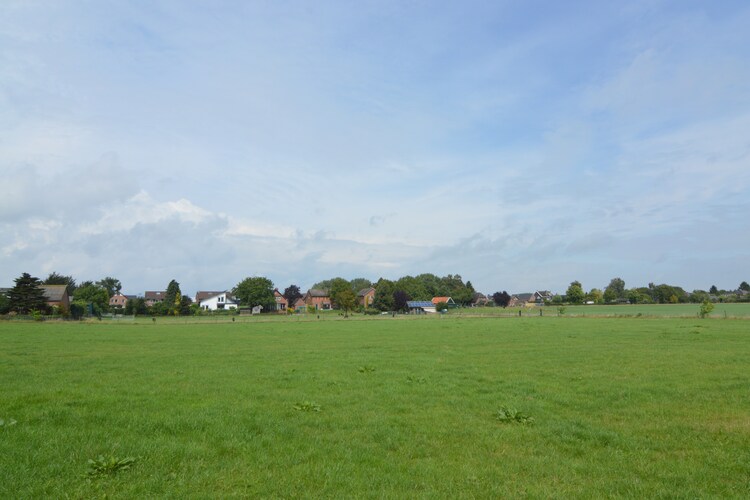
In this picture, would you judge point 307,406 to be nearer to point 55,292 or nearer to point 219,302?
A: point 55,292

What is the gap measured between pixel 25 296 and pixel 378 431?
4223 inches

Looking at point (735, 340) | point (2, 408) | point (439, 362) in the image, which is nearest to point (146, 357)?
point (2, 408)

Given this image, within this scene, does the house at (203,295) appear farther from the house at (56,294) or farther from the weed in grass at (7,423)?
the weed in grass at (7,423)

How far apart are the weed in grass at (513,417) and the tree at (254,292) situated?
148 m

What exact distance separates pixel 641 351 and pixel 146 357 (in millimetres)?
26573

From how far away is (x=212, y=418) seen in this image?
10.6 meters

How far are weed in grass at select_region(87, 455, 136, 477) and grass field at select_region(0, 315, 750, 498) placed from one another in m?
0.15

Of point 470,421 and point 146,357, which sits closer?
point 470,421

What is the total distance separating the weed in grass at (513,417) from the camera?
35.6 feet

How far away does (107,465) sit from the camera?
734cm

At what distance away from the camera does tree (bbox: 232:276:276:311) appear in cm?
15350

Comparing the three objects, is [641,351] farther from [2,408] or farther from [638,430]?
[2,408]

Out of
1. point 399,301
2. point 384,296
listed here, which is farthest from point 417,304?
point 384,296

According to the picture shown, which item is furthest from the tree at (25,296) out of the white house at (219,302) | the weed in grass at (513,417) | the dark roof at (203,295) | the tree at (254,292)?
the weed in grass at (513,417)
